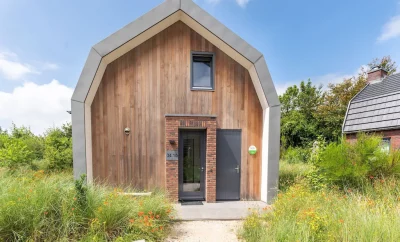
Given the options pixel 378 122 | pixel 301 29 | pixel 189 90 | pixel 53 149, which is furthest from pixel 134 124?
pixel 378 122

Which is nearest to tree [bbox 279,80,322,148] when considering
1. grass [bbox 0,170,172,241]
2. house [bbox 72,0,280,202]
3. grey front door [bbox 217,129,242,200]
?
house [bbox 72,0,280,202]

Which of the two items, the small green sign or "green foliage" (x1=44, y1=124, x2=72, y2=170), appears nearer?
the small green sign

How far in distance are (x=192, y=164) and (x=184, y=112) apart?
6.30ft

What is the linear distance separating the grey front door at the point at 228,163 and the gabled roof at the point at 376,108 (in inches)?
333

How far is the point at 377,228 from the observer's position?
3.31 m

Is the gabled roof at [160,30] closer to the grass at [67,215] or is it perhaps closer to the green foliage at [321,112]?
the grass at [67,215]

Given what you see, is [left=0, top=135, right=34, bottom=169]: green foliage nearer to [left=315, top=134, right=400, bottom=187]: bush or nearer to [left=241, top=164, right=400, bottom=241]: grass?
[left=241, top=164, right=400, bottom=241]: grass

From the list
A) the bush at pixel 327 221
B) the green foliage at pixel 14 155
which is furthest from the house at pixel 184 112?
the green foliage at pixel 14 155

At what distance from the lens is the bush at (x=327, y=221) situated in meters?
3.29

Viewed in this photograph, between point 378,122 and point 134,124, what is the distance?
1231 centimetres

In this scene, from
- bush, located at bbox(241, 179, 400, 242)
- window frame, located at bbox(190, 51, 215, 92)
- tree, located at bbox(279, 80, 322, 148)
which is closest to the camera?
bush, located at bbox(241, 179, 400, 242)

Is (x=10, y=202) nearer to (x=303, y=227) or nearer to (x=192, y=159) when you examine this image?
(x=192, y=159)

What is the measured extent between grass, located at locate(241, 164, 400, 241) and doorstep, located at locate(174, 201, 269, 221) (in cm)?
80

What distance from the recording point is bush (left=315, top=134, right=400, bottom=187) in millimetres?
5426
